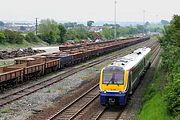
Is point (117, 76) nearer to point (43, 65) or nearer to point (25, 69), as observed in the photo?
point (25, 69)

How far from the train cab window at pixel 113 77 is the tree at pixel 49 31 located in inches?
3508

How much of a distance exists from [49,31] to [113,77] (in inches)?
3556

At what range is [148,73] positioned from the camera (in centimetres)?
4075

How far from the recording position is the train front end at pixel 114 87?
2178 centimetres

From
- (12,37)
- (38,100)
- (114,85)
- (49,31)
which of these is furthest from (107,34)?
(114,85)

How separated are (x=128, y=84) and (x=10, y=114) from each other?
686 cm

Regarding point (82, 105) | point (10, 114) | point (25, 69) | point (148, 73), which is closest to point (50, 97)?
point (82, 105)

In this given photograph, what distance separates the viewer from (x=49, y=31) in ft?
365

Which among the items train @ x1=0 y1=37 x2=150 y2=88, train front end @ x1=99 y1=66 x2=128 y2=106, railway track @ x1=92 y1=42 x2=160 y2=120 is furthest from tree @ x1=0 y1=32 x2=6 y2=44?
railway track @ x1=92 y1=42 x2=160 y2=120

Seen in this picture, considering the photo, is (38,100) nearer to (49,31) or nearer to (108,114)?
(108,114)

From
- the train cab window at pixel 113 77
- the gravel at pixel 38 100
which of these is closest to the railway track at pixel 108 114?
the train cab window at pixel 113 77

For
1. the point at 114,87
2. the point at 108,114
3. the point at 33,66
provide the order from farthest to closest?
the point at 33,66, the point at 114,87, the point at 108,114

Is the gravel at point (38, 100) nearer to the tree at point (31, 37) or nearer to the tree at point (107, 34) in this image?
the tree at point (31, 37)

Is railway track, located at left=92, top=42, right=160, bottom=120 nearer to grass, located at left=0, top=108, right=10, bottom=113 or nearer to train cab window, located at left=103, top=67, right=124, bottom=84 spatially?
train cab window, located at left=103, top=67, right=124, bottom=84
